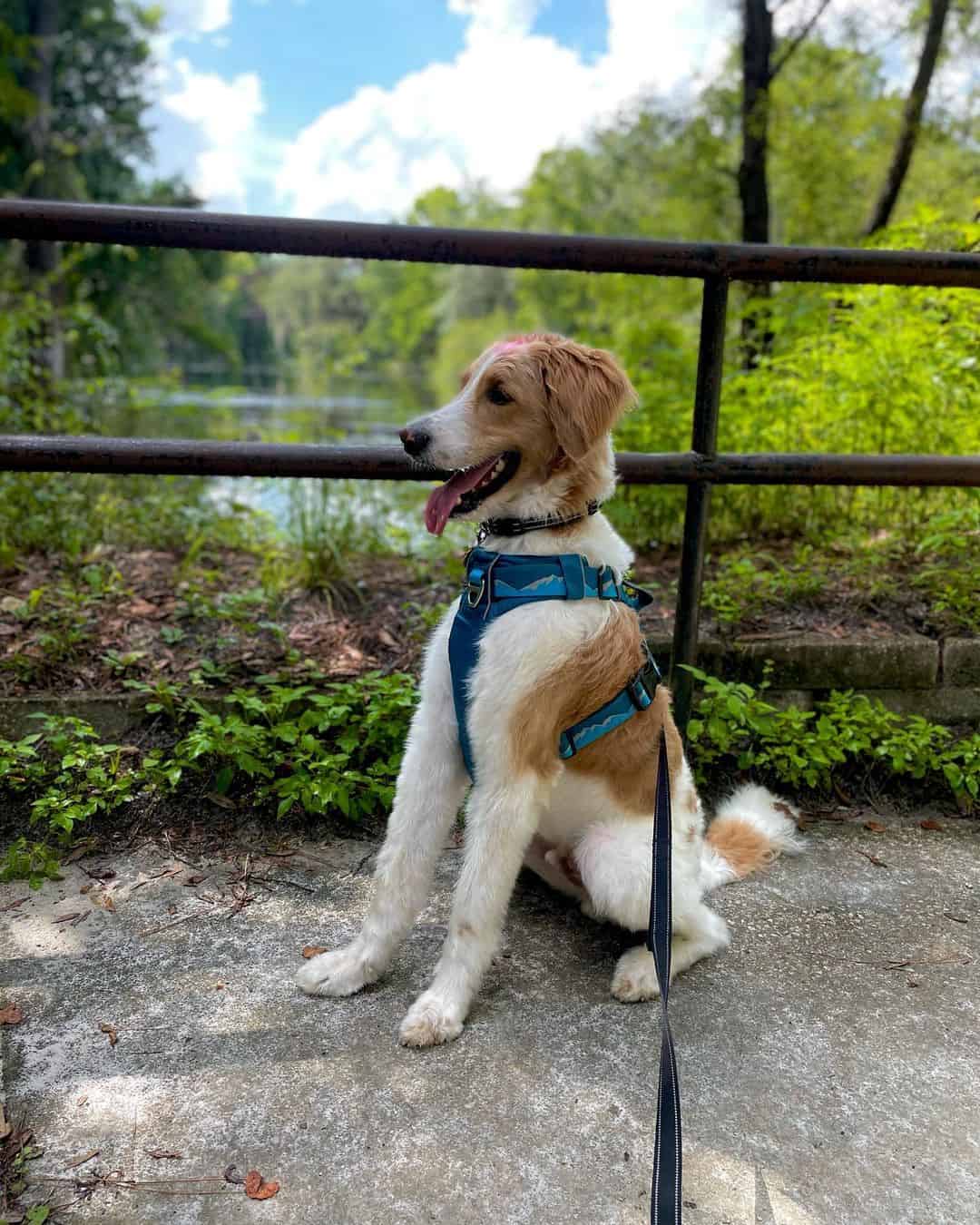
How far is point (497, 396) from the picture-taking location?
237 cm

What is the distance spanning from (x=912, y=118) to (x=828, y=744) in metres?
10.4

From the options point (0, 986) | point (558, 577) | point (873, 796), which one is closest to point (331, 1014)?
point (0, 986)

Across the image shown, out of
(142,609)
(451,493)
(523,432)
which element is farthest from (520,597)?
(142,609)

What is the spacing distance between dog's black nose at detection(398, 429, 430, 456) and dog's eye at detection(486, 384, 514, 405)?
8.5 inches

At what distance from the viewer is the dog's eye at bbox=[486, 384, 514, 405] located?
2.36 meters

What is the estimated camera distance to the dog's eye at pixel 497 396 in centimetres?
236

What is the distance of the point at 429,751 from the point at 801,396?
12.0ft

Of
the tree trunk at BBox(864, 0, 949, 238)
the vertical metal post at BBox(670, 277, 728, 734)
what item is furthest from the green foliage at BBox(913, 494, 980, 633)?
the tree trunk at BBox(864, 0, 949, 238)

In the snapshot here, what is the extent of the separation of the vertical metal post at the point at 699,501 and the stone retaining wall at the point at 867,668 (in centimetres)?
28

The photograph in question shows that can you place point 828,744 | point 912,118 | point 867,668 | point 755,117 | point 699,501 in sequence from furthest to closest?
point 912,118 < point 755,117 < point 867,668 < point 828,744 < point 699,501

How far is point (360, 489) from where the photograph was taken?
623 cm

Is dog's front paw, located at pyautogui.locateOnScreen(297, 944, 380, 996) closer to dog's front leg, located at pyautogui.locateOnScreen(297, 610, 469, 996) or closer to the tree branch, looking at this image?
dog's front leg, located at pyautogui.locateOnScreen(297, 610, 469, 996)

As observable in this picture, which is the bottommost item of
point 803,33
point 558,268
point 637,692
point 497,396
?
Answer: point 637,692

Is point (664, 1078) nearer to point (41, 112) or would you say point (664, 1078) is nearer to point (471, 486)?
point (471, 486)
